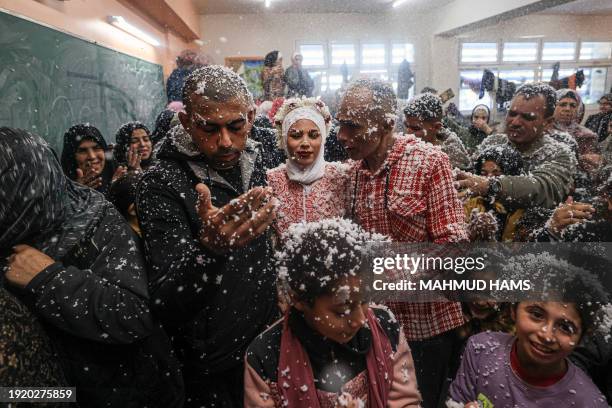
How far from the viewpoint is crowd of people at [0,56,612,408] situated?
611 mm

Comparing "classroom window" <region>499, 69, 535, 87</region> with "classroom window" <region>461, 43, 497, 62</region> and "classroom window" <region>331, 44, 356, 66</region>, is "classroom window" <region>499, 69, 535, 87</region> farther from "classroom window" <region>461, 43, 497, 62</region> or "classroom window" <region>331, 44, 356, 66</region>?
"classroom window" <region>331, 44, 356, 66</region>

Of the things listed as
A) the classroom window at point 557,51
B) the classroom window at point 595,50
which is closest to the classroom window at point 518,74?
the classroom window at point 557,51

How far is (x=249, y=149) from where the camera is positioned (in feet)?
2.78

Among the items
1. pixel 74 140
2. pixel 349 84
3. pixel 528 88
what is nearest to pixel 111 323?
pixel 349 84

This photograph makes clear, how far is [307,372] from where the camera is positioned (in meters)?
0.70

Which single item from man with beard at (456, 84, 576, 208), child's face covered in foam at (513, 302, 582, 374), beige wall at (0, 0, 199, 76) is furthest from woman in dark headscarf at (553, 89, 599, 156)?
beige wall at (0, 0, 199, 76)

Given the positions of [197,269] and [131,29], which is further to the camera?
[131,29]

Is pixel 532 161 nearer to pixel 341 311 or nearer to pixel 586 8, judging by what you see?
pixel 341 311

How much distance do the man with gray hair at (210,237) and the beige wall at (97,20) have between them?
3.90 ft

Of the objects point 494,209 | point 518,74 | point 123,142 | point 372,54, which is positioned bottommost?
point 494,209

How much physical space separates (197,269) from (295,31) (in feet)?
23.3

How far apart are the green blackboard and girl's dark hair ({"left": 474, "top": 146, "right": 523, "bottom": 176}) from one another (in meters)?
1.73

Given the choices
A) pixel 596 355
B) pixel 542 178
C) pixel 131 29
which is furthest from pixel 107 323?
pixel 131 29

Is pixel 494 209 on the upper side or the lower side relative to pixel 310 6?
lower
